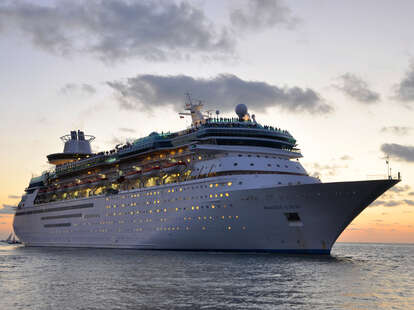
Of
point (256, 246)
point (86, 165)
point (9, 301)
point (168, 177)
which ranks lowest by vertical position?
point (9, 301)

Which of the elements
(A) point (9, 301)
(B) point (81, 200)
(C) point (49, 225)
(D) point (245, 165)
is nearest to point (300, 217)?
(D) point (245, 165)

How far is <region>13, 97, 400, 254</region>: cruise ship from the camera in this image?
3550 centimetres

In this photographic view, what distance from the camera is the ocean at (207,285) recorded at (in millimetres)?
19922

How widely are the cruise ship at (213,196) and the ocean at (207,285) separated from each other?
8.54 feet

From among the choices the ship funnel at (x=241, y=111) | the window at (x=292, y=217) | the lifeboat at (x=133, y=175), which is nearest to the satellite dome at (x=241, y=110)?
the ship funnel at (x=241, y=111)

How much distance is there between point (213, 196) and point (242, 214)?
3.20m

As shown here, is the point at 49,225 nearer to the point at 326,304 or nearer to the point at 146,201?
the point at 146,201

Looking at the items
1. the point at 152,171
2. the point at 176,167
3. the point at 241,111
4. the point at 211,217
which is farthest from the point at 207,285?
the point at 241,111

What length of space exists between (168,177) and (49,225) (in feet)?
96.7

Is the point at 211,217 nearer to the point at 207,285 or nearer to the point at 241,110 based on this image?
the point at 241,110

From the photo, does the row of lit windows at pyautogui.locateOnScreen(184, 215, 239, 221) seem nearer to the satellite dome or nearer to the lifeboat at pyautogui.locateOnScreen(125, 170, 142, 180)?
the lifeboat at pyautogui.locateOnScreen(125, 170, 142, 180)

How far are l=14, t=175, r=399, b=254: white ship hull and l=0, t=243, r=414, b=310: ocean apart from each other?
184 cm

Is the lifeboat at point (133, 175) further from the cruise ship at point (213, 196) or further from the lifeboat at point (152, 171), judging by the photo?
the lifeboat at point (152, 171)

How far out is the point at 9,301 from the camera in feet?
70.3
